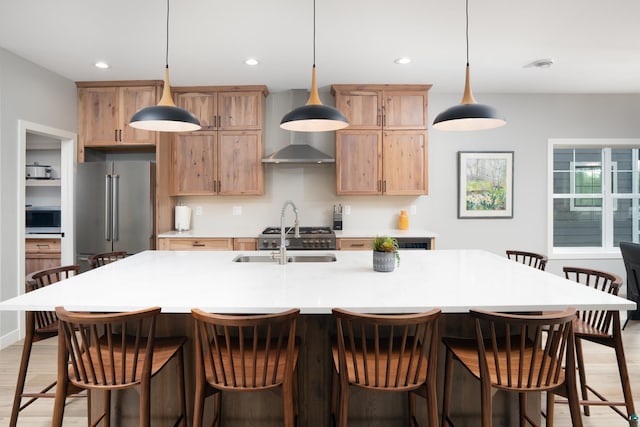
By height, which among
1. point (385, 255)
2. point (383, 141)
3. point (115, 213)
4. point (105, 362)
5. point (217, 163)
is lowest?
point (105, 362)

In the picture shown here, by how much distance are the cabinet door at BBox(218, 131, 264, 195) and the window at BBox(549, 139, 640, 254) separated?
4.00 m

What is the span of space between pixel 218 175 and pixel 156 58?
54.7 inches

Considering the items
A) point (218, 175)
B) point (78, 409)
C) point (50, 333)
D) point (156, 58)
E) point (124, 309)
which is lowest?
point (78, 409)

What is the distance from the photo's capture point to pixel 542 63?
3701mm

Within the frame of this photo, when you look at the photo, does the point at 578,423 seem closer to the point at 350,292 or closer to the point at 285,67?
the point at 350,292

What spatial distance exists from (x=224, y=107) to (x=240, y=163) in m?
0.69

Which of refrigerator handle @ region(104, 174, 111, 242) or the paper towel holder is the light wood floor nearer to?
refrigerator handle @ region(104, 174, 111, 242)

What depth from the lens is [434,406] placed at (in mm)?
1459

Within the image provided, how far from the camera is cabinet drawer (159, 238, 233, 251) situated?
415cm

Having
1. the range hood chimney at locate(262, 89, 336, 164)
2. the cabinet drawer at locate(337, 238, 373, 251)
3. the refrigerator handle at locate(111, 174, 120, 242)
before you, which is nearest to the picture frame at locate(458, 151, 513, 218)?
the cabinet drawer at locate(337, 238, 373, 251)

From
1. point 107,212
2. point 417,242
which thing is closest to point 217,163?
point 107,212

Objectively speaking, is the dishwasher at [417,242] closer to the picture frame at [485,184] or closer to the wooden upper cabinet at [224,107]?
the picture frame at [485,184]

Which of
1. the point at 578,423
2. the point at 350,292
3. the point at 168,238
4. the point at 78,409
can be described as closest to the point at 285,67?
the point at 168,238

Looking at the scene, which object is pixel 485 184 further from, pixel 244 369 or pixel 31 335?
pixel 31 335
